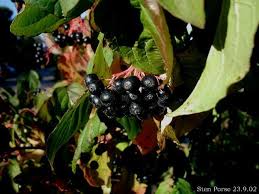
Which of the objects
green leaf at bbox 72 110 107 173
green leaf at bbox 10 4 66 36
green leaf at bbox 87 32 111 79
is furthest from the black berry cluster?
green leaf at bbox 10 4 66 36

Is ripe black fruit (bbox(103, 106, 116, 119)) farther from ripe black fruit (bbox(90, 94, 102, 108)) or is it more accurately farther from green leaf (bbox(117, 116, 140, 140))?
green leaf (bbox(117, 116, 140, 140))

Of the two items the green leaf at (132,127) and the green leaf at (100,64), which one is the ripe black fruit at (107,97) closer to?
the green leaf at (100,64)

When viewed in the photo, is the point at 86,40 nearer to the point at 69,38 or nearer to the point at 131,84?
the point at 69,38

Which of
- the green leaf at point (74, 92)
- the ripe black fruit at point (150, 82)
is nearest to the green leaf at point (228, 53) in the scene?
the ripe black fruit at point (150, 82)

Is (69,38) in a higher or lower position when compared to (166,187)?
→ higher

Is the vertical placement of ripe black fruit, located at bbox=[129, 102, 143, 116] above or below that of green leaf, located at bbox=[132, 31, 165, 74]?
below

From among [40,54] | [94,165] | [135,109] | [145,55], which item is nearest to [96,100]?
[135,109]
